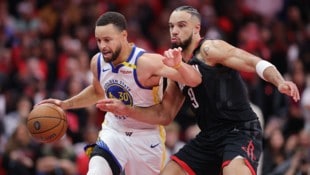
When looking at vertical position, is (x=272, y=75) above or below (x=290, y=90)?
above

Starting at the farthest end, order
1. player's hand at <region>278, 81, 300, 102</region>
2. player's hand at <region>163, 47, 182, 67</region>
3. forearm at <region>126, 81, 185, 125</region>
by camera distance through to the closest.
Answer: forearm at <region>126, 81, 185, 125</region>, player's hand at <region>163, 47, 182, 67</region>, player's hand at <region>278, 81, 300, 102</region>

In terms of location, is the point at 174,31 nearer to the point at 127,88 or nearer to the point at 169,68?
the point at 169,68

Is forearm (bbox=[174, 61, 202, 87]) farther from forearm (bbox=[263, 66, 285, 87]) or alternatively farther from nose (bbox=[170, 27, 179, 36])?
forearm (bbox=[263, 66, 285, 87])

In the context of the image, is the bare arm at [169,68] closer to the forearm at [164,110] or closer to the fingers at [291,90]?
the forearm at [164,110]

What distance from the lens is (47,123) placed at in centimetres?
942

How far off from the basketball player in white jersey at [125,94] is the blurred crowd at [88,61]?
337 centimetres

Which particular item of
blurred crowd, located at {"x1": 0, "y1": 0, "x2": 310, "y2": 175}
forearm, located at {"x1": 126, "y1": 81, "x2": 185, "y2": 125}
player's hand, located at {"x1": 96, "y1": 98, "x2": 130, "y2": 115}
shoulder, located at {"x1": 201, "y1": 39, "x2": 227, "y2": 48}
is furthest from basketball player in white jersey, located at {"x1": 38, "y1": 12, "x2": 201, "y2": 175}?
blurred crowd, located at {"x1": 0, "y1": 0, "x2": 310, "y2": 175}

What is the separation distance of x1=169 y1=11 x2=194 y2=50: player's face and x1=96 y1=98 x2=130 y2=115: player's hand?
0.89 meters

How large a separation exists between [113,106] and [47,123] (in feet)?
3.00

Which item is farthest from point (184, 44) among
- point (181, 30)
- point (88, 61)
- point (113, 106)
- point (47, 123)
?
point (88, 61)

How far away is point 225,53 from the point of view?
8898mm

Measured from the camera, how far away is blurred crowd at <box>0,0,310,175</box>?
13625mm

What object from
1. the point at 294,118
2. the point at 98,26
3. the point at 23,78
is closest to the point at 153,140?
the point at 98,26

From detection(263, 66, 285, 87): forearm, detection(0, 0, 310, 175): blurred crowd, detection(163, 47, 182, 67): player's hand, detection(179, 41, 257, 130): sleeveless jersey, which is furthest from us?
detection(0, 0, 310, 175): blurred crowd
